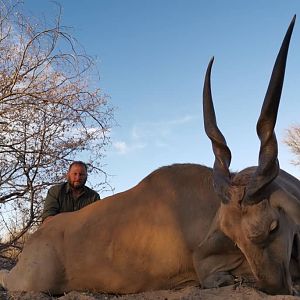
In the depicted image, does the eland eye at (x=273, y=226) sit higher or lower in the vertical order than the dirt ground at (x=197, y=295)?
higher

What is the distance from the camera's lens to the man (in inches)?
242

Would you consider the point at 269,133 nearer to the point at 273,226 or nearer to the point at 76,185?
the point at 273,226

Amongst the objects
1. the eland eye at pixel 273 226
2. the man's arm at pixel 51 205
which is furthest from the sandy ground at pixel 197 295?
the man's arm at pixel 51 205

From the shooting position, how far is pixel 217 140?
12.7 ft

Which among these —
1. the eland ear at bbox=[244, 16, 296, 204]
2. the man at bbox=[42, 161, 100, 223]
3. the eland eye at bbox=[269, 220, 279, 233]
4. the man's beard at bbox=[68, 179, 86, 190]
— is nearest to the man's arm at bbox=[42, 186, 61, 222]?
the man at bbox=[42, 161, 100, 223]

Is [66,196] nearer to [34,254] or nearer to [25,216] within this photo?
[34,254]

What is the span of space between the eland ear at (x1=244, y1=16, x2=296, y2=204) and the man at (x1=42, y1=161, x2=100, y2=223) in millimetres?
3013

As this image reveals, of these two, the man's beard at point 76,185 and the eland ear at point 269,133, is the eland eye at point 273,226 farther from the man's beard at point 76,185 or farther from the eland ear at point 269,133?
the man's beard at point 76,185

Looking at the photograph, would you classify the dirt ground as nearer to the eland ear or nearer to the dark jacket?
the eland ear

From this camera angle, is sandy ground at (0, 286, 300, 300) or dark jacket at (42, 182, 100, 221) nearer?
sandy ground at (0, 286, 300, 300)

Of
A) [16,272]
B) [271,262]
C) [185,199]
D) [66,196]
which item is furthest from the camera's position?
[66,196]

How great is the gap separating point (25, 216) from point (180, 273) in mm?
6033

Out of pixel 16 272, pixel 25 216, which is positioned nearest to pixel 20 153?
pixel 25 216

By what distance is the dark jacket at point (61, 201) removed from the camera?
20.1 feet
